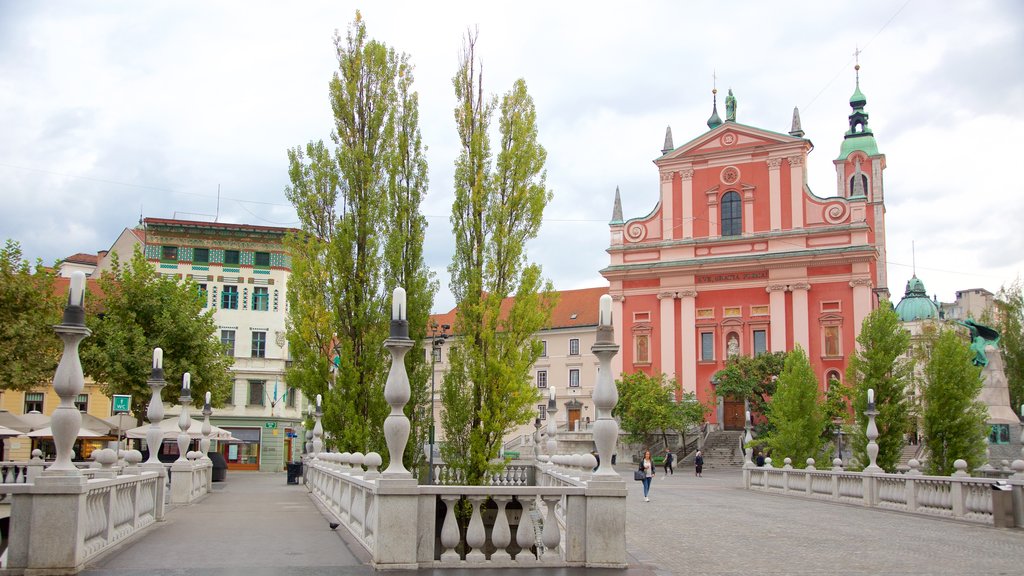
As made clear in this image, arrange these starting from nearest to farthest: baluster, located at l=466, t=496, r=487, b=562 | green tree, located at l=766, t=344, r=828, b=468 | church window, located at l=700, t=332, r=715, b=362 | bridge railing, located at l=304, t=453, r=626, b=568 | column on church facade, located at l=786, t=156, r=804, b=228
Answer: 1. bridge railing, located at l=304, t=453, r=626, b=568
2. baluster, located at l=466, t=496, r=487, b=562
3. green tree, located at l=766, t=344, r=828, b=468
4. column on church facade, located at l=786, t=156, r=804, b=228
5. church window, located at l=700, t=332, r=715, b=362

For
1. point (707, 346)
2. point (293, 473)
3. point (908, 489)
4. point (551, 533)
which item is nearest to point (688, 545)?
point (551, 533)

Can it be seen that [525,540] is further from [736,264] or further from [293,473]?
[736,264]

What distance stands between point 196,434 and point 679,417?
91.3 feet

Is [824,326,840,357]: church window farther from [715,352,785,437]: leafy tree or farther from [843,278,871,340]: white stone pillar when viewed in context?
[715,352,785,437]: leafy tree

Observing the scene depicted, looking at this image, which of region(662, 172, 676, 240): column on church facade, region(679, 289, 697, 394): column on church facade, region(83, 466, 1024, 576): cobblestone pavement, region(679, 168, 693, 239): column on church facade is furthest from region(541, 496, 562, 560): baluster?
region(662, 172, 676, 240): column on church facade

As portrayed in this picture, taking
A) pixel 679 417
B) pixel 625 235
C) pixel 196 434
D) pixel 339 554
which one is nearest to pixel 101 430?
pixel 196 434

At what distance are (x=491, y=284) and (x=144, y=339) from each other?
21.3 metres

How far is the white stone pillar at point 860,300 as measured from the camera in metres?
52.2

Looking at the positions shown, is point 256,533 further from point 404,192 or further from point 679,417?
point 679,417

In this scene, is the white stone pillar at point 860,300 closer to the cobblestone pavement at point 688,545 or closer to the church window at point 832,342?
the church window at point 832,342

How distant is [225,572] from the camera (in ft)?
30.4

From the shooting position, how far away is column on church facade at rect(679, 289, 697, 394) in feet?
183

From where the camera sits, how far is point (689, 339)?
5631 cm

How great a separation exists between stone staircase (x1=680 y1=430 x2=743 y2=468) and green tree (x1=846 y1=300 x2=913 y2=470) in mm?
20574
